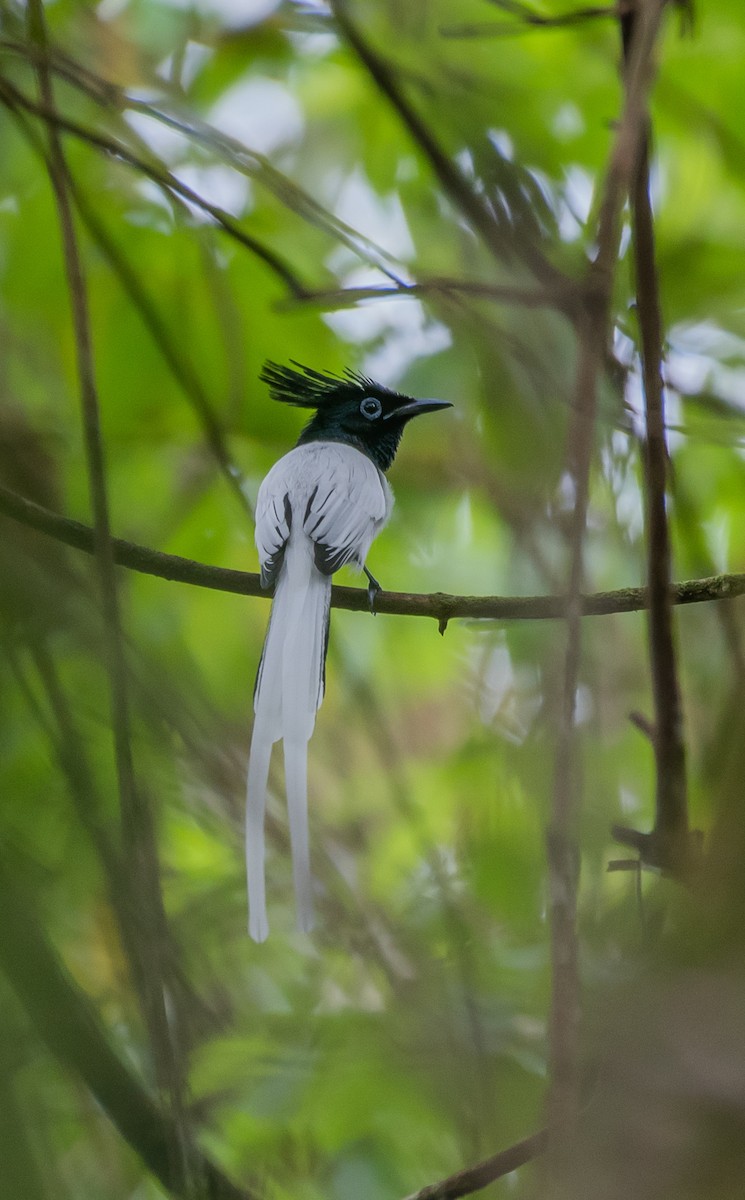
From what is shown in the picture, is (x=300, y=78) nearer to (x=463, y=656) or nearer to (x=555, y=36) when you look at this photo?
(x=555, y=36)

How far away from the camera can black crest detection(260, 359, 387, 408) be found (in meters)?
1.20

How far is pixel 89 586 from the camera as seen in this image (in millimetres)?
1084

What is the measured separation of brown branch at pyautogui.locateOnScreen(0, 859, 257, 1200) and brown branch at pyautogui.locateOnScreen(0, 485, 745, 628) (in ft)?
1.03

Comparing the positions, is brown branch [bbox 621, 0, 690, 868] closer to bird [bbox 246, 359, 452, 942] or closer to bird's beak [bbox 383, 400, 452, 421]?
bird [bbox 246, 359, 452, 942]

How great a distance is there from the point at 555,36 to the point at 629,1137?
1393 mm

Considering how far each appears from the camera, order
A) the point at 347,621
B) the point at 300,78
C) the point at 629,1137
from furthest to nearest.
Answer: the point at 300,78, the point at 347,621, the point at 629,1137

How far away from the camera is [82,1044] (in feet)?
2.99

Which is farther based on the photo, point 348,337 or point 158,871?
point 348,337

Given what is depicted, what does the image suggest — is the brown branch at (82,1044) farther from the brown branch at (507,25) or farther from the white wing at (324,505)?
the brown branch at (507,25)

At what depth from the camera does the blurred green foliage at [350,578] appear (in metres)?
0.93

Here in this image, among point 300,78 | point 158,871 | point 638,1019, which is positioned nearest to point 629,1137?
point 638,1019

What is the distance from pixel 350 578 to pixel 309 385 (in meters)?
0.29

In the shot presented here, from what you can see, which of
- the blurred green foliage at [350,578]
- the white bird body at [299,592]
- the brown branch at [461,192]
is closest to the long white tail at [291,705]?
the white bird body at [299,592]

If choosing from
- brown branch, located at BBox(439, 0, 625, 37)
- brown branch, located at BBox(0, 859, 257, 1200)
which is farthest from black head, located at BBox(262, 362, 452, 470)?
brown branch, located at BBox(0, 859, 257, 1200)
